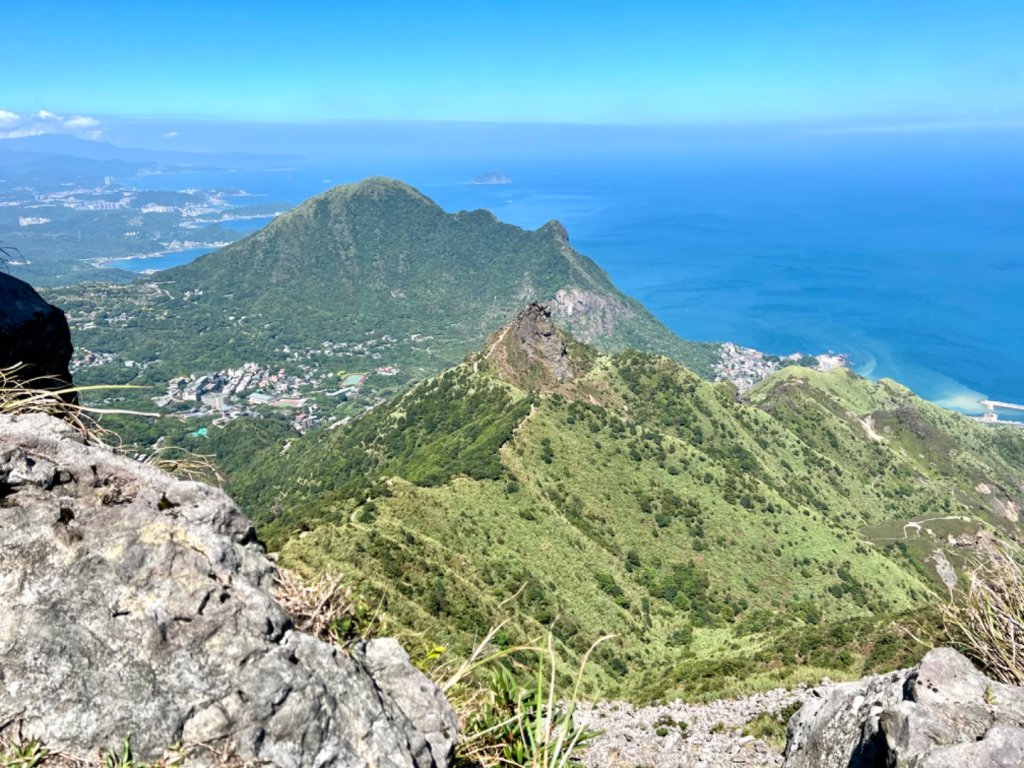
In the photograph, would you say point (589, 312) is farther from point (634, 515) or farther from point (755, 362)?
point (634, 515)

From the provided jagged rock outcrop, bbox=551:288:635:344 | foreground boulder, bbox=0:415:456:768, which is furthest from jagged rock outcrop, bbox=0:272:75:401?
jagged rock outcrop, bbox=551:288:635:344

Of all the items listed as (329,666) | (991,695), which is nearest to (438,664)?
(329,666)

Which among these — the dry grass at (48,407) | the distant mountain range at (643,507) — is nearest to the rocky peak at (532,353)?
the distant mountain range at (643,507)

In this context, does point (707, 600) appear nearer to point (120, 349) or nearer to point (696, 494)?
point (696, 494)

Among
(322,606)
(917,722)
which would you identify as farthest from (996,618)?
(322,606)

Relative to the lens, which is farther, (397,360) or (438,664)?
(397,360)

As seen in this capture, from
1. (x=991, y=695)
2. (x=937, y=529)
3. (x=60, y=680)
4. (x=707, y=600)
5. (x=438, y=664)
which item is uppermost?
(x=60, y=680)
